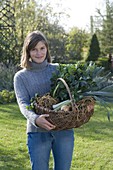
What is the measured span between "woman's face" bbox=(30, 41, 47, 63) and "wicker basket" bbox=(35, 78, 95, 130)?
0.90ft

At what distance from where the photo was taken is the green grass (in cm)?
412

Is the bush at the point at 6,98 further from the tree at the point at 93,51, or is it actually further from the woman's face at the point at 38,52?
the tree at the point at 93,51

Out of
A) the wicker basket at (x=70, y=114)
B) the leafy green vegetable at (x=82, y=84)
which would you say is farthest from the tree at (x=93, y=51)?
the wicker basket at (x=70, y=114)

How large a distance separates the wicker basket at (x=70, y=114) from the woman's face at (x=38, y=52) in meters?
0.27

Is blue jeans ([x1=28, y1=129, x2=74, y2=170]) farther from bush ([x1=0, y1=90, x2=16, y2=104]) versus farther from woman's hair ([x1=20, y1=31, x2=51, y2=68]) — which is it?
bush ([x1=0, y1=90, x2=16, y2=104])

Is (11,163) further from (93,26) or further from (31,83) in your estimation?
(93,26)

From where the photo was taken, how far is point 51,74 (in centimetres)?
235

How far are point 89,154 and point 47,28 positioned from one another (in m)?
15.3

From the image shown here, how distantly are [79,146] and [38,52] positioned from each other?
2948mm

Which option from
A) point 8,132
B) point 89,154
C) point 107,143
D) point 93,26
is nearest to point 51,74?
point 89,154

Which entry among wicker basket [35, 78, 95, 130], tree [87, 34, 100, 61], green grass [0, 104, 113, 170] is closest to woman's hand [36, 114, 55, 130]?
wicker basket [35, 78, 95, 130]

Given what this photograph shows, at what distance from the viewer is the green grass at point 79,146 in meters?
4.12

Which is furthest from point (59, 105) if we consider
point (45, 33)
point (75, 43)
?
point (75, 43)

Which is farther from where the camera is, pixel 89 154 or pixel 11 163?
pixel 89 154
